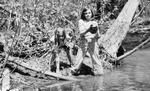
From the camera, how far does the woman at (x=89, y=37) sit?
39.0 feet

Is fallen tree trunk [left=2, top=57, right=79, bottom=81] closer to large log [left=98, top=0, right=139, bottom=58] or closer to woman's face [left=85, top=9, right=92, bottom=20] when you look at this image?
woman's face [left=85, top=9, right=92, bottom=20]

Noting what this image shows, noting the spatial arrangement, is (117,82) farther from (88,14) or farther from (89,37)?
(88,14)

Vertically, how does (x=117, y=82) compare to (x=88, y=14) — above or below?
below

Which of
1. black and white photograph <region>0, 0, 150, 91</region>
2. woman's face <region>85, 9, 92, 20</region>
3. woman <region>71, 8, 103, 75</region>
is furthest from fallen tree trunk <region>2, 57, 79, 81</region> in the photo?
woman's face <region>85, 9, 92, 20</region>

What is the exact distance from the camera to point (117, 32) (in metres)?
14.5

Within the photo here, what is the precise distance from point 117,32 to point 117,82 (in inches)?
159

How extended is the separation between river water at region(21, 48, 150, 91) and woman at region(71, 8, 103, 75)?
0.47m

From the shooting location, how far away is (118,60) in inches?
544

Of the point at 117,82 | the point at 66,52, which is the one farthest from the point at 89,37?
the point at 117,82

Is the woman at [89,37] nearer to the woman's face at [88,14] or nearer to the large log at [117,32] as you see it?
the woman's face at [88,14]

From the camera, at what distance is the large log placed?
13.9 metres

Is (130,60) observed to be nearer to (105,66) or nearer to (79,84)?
(105,66)

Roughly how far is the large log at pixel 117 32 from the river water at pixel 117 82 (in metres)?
0.76

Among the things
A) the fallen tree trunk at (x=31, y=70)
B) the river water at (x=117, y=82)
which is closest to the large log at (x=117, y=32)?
the river water at (x=117, y=82)
